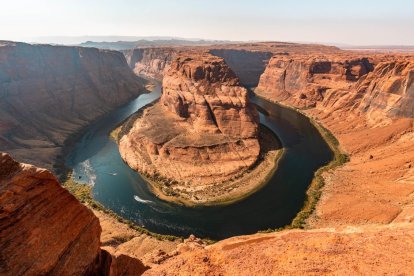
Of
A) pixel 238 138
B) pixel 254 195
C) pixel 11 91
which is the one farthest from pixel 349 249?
pixel 11 91

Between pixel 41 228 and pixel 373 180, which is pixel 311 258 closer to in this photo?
pixel 41 228

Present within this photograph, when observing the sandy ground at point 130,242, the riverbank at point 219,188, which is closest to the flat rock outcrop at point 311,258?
the sandy ground at point 130,242

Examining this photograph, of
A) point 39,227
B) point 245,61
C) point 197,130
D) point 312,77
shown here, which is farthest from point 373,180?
point 245,61

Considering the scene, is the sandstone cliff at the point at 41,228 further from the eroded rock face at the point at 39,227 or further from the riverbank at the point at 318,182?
the riverbank at the point at 318,182

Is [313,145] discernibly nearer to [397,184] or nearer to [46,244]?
[397,184]

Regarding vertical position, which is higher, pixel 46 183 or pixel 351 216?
pixel 46 183

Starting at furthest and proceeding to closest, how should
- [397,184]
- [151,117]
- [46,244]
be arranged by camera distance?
1. [151,117]
2. [397,184]
3. [46,244]
